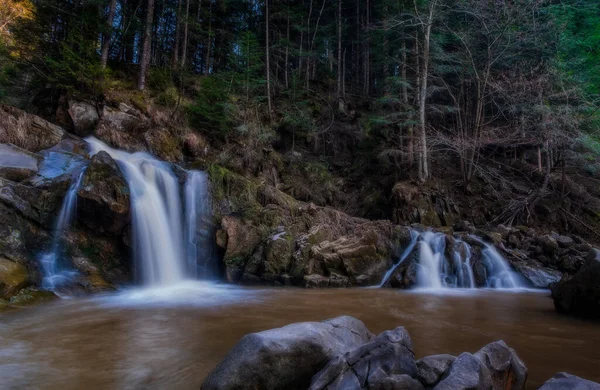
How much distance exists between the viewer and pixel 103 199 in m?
8.52

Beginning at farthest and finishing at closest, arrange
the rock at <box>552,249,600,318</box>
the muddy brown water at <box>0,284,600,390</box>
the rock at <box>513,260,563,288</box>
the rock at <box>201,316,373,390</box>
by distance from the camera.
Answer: the rock at <box>513,260,563,288</box> < the rock at <box>552,249,600,318</box> < the muddy brown water at <box>0,284,600,390</box> < the rock at <box>201,316,373,390</box>

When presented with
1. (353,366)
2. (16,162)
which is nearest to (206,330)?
(353,366)

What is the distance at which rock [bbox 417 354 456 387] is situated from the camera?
8.37 ft

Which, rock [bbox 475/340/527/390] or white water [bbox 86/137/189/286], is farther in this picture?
white water [bbox 86/137/189/286]

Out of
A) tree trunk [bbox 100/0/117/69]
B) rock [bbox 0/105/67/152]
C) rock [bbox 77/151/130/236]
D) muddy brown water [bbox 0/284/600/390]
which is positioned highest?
tree trunk [bbox 100/0/117/69]

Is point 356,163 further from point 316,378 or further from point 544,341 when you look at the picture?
point 316,378

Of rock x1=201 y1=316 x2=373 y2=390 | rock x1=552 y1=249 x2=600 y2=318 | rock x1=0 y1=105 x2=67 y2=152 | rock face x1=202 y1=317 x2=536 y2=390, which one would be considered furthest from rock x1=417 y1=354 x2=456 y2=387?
rock x1=0 y1=105 x2=67 y2=152

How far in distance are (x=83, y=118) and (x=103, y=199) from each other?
217 inches

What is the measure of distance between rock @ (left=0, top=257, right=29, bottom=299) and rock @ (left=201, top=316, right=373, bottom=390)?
539 centimetres

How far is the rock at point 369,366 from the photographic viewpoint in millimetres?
2570

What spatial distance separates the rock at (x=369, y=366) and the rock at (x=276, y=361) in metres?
0.18

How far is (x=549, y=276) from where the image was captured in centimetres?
999

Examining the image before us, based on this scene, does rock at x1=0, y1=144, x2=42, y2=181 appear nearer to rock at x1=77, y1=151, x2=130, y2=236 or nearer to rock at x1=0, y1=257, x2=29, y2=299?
rock at x1=77, y1=151, x2=130, y2=236

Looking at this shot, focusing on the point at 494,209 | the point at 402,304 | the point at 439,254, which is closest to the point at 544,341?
the point at 402,304
